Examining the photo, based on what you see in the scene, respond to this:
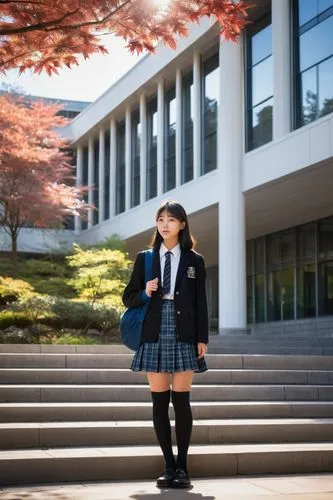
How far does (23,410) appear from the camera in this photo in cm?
752

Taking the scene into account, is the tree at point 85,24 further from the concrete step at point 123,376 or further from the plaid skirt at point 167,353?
the concrete step at point 123,376

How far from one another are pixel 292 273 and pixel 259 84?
22.8 feet

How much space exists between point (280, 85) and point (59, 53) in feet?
36.4

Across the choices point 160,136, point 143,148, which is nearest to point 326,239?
point 160,136

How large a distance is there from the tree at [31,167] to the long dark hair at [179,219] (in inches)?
545

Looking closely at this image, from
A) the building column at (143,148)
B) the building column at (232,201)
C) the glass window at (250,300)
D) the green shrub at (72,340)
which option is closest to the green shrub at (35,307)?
the green shrub at (72,340)

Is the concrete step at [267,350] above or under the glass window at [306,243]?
under

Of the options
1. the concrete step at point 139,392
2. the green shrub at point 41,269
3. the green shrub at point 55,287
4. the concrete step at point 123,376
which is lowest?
the concrete step at point 139,392

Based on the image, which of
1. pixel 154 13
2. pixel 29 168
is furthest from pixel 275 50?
pixel 154 13

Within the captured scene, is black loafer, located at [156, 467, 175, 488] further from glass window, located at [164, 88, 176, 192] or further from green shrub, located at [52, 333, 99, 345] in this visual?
glass window, located at [164, 88, 176, 192]

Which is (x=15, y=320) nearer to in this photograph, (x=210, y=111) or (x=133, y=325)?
(x=210, y=111)

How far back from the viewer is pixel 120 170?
28688mm

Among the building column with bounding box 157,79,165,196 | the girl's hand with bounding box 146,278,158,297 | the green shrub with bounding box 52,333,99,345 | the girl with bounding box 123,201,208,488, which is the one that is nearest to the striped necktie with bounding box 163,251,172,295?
the girl with bounding box 123,201,208,488

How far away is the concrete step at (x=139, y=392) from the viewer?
26.9 ft
